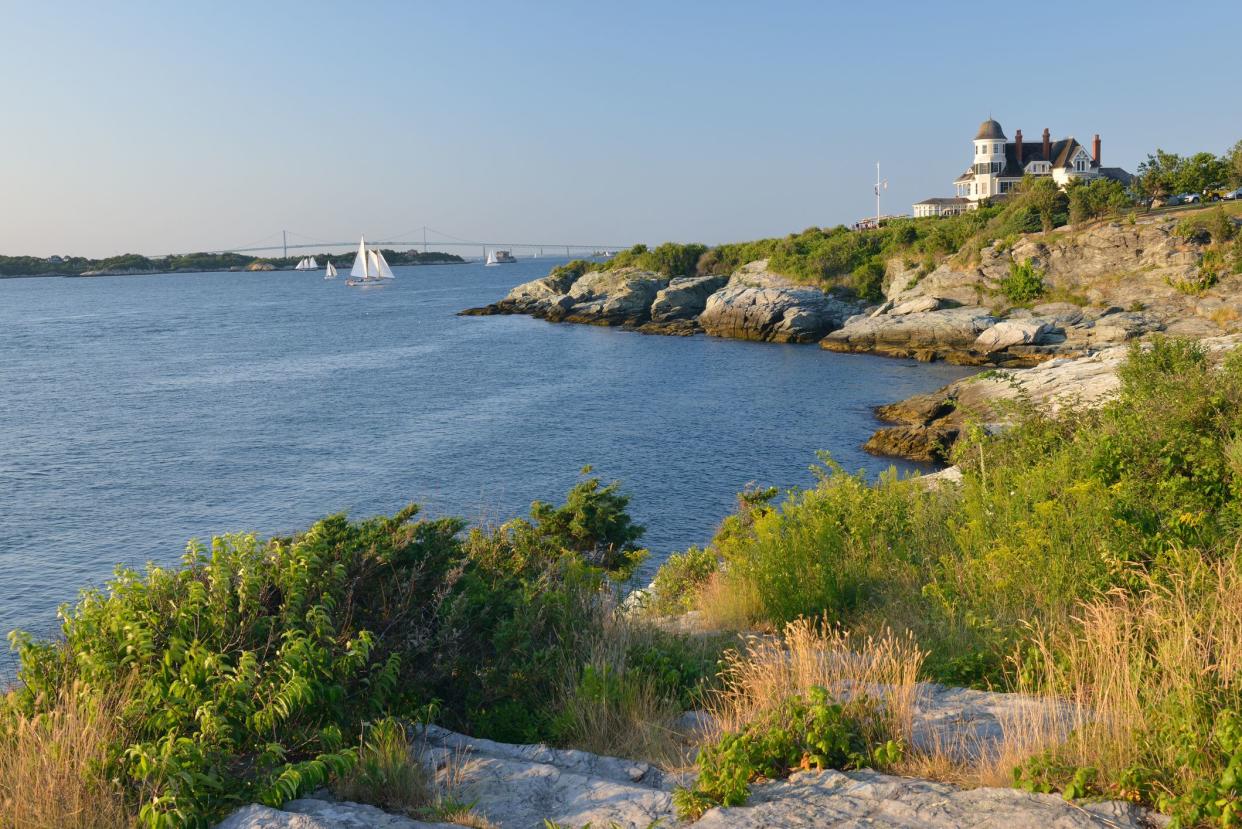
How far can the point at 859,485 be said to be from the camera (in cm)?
1307

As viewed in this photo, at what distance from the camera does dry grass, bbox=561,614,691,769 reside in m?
6.54

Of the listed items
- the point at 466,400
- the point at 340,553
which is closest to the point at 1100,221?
the point at 466,400

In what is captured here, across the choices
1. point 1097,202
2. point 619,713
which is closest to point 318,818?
point 619,713

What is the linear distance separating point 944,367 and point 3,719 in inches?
A: 2100

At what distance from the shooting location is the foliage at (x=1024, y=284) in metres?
61.1

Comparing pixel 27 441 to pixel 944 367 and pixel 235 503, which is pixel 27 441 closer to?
pixel 235 503

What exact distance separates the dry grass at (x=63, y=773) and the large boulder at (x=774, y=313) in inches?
2614

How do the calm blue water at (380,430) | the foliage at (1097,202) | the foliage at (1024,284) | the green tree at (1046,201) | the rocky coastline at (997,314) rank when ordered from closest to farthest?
1. the calm blue water at (380,430)
2. the rocky coastline at (997,314)
3. the foliage at (1024,284)
4. the foliage at (1097,202)
5. the green tree at (1046,201)

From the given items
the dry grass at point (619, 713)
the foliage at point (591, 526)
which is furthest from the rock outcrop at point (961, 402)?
the dry grass at point (619, 713)

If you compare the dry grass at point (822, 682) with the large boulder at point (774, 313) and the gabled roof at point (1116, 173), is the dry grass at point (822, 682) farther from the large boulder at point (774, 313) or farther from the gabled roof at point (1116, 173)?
the gabled roof at point (1116, 173)

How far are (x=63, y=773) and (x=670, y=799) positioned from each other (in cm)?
346

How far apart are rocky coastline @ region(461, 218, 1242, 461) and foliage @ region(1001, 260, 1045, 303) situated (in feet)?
1.28

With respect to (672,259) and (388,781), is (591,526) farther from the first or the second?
(672,259)

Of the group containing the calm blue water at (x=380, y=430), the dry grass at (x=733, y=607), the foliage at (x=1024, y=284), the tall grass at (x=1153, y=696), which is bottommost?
the calm blue water at (x=380, y=430)
